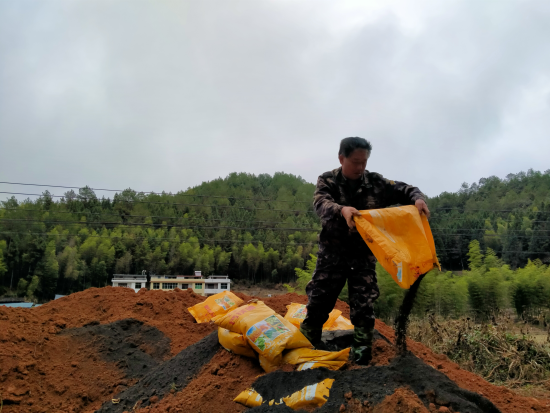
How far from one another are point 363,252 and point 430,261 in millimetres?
615

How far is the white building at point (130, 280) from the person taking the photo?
11.4 meters

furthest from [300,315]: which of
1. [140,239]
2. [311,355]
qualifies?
[140,239]

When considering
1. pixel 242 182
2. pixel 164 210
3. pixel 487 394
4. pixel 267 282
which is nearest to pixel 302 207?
pixel 267 282

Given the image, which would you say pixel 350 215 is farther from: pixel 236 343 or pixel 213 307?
pixel 213 307

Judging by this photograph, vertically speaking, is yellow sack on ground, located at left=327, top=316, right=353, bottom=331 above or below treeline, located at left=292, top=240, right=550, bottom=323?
above

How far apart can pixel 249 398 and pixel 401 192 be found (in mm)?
1781

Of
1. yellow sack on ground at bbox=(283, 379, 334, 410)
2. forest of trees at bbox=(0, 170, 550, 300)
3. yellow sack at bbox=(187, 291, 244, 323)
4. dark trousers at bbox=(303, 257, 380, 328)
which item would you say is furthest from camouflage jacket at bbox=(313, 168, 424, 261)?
forest of trees at bbox=(0, 170, 550, 300)

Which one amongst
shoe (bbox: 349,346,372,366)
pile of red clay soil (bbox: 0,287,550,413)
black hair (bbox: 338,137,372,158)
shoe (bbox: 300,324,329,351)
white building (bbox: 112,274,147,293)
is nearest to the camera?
pile of red clay soil (bbox: 0,287,550,413)

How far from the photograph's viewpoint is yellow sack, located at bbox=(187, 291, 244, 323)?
5.21 metres

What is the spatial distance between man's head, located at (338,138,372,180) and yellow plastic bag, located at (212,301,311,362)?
1289 millimetres

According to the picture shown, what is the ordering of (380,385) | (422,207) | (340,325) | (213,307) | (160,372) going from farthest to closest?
(213,307) → (340,325) → (160,372) → (422,207) → (380,385)

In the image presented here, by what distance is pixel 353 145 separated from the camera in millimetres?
2504

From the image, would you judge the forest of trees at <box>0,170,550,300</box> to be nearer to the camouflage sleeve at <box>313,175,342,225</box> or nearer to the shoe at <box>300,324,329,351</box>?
the shoe at <box>300,324,329,351</box>

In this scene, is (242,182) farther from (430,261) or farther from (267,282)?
(430,261)
